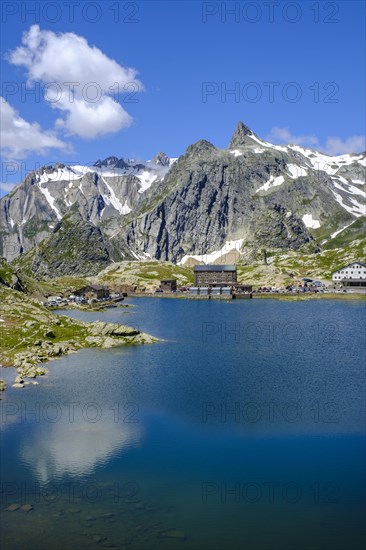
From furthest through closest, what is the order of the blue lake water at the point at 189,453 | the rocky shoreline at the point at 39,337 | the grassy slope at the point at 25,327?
the grassy slope at the point at 25,327, the rocky shoreline at the point at 39,337, the blue lake water at the point at 189,453

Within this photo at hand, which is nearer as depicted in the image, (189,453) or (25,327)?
(189,453)

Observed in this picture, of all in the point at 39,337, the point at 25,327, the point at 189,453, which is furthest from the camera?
the point at 25,327

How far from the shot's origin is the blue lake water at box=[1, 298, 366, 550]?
116 ft

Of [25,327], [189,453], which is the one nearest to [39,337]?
[25,327]

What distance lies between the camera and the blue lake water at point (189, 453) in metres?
35.4

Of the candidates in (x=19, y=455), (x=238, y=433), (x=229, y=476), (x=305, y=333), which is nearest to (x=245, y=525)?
(x=229, y=476)

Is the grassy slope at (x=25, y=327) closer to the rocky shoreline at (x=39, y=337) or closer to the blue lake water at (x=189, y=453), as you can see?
the rocky shoreline at (x=39, y=337)

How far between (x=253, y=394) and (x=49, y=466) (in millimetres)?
30074

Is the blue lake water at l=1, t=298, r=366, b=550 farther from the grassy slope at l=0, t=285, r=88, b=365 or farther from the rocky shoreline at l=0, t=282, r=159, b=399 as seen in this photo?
the grassy slope at l=0, t=285, r=88, b=365

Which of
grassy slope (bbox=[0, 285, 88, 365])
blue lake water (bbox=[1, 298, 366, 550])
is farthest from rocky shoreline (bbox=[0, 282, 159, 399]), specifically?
blue lake water (bbox=[1, 298, 366, 550])

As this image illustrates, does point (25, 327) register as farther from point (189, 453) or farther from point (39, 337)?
point (189, 453)

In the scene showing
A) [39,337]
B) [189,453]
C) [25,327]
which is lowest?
[189,453]

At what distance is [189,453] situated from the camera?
48125 mm

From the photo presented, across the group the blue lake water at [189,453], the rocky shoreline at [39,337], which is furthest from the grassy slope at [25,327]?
the blue lake water at [189,453]
